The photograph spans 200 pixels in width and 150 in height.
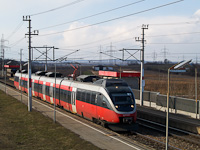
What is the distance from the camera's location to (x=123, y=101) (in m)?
18.6

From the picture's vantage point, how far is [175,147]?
15.4 meters

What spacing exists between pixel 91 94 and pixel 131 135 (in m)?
4.55

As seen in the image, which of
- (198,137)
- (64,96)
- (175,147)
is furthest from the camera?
(64,96)

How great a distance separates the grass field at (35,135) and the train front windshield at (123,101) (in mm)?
3471

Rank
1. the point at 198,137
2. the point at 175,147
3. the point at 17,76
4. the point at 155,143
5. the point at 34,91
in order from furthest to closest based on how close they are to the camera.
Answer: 1. the point at 17,76
2. the point at 34,91
3. the point at 198,137
4. the point at 155,143
5. the point at 175,147

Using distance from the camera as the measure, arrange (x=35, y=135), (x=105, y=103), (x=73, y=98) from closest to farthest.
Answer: (x=35, y=135), (x=105, y=103), (x=73, y=98)

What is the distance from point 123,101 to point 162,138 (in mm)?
3604

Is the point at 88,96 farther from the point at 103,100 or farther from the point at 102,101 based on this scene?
the point at 103,100

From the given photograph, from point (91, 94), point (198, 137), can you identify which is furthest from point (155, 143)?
point (91, 94)

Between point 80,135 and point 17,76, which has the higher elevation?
point 17,76

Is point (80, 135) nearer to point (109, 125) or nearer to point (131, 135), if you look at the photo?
point (109, 125)

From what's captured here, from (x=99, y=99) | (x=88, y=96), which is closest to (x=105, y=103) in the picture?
(x=99, y=99)

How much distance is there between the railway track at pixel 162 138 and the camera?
1612 cm

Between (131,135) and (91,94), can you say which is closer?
(131,135)
